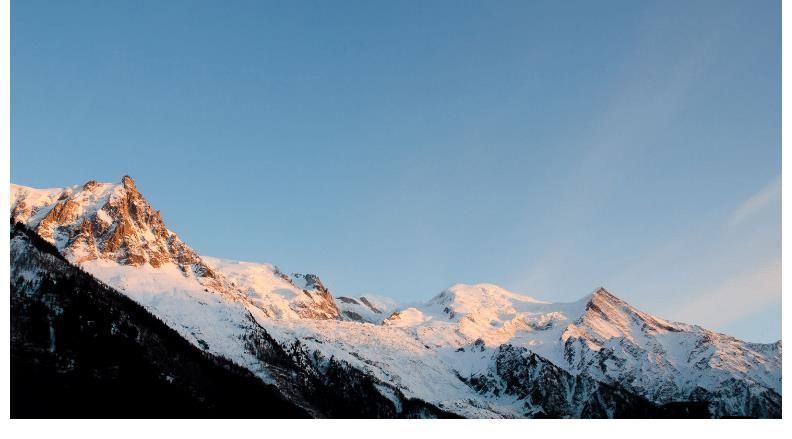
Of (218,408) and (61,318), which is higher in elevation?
(61,318)

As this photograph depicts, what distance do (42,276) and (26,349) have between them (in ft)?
108

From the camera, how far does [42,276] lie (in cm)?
19538
